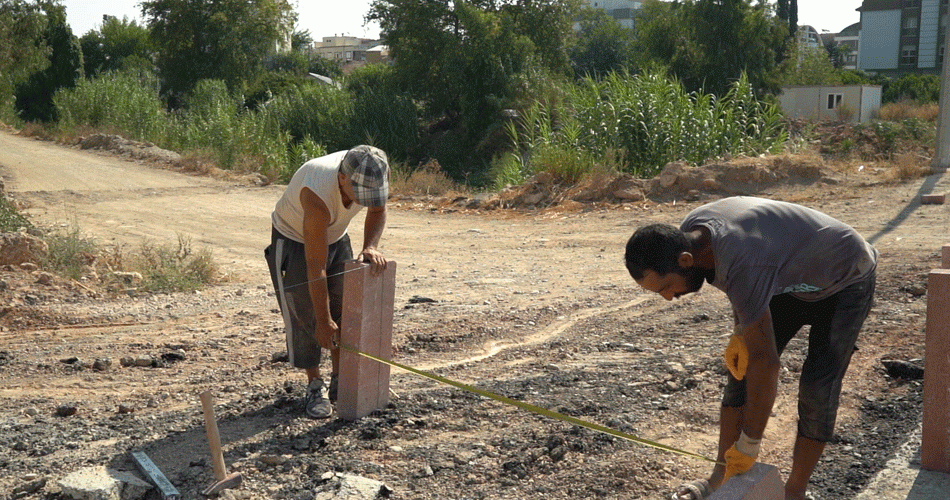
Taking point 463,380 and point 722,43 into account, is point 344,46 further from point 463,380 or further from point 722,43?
point 463,380

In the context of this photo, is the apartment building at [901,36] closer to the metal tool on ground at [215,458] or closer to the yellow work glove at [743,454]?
the yellow work glove at [743,454]

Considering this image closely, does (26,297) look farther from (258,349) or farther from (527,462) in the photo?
(527,462)

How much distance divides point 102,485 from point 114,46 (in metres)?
48.7

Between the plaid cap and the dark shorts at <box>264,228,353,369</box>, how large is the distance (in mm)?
478

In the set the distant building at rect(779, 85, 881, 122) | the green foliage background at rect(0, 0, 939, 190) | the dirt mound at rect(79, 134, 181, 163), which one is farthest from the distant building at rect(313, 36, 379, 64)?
the dirt mound at rect(79, 134, 181, 163)

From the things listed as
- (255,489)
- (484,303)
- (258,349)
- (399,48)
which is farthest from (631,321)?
(399,48)

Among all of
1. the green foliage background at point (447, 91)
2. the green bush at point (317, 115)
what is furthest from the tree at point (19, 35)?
the green bush at point (317, 115)

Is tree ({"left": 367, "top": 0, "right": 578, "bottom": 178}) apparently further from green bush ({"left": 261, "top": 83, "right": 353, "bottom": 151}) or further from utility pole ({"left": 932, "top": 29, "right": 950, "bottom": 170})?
utility pole ({"left": 932, "top": 29, "right": 950, "bottom": 170})

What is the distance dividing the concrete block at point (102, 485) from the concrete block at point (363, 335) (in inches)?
40.1

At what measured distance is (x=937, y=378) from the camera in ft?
11.2

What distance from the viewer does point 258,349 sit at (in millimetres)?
5754

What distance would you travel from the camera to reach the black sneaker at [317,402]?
419cm

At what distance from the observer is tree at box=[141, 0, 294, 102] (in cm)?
3291

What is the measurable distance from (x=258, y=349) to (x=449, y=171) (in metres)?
21.0
